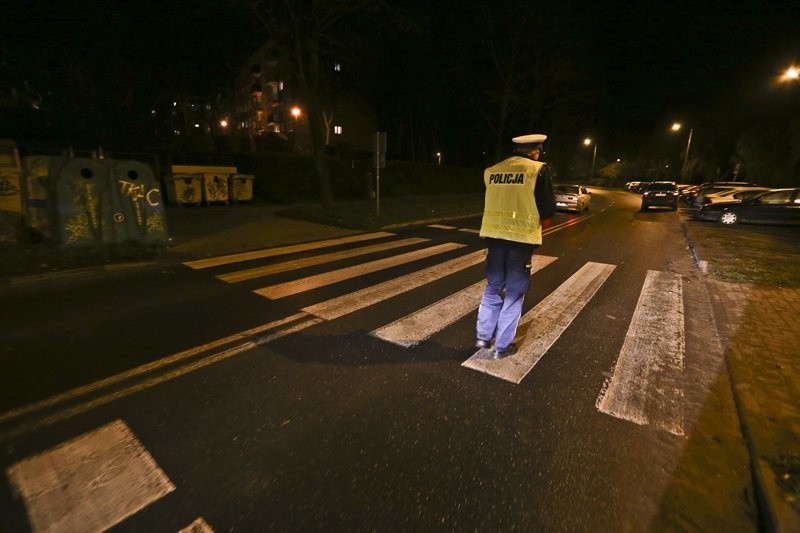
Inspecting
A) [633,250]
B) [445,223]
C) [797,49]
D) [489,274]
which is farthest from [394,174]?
[797,49]

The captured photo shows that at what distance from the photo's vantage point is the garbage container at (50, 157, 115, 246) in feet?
22.2

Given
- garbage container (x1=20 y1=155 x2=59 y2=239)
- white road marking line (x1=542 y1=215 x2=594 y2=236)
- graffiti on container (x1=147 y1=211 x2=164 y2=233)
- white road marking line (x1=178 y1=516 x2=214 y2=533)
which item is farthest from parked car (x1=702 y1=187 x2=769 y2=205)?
garbage container (x1=20 y1=155 x2=59 y2=239)

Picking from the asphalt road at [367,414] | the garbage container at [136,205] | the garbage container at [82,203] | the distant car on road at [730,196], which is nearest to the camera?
the asphalt road at [367,414]

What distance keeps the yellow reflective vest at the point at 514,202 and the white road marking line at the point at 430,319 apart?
1.38 m

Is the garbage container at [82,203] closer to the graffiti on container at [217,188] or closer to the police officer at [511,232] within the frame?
the police officer at [511,232]

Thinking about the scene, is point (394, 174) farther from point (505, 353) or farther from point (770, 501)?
point (770, 501)

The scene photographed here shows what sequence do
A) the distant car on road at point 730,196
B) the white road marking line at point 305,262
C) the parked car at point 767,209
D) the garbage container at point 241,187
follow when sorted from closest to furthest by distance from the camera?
the white road marking line at point 305,262 < the parked car at point 767,209 < the garbage container at point 241,187 < the distant car on road at point 730,196

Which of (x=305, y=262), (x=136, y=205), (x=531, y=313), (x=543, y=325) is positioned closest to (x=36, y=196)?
(x=136, y=205)

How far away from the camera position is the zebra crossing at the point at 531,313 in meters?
3.29

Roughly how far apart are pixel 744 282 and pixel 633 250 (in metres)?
3.40

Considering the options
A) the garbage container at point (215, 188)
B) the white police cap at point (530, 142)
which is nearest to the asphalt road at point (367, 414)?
the white police cap at point (530, 142)

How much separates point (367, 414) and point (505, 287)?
5.93 feet

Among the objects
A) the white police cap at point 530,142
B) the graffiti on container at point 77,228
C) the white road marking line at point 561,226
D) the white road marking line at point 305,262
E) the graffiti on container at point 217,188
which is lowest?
the white road marking line at point 305,262

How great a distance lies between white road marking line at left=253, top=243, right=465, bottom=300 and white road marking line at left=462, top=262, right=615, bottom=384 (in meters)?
2.98
